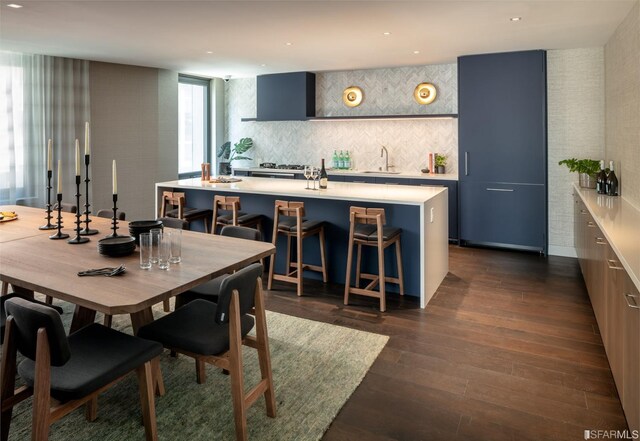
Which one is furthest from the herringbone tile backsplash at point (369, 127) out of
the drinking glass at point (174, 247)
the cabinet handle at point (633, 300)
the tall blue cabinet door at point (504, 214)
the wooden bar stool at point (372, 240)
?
the drinking glass at point (174, 247)

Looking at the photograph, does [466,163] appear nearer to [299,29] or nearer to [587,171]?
[587,171]

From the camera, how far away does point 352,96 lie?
751cm

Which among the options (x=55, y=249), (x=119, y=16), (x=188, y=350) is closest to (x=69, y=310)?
(x=55, y=249)

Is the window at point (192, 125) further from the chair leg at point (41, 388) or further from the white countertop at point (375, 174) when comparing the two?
the chair leg at point (41, 388)

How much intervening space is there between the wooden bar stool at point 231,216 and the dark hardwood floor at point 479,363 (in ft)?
2.61

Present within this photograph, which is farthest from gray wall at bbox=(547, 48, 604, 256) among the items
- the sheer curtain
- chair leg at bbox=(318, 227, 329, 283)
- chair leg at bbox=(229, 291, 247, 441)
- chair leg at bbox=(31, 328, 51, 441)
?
the sheer curtain

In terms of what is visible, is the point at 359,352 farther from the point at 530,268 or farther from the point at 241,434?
the point at 530,268

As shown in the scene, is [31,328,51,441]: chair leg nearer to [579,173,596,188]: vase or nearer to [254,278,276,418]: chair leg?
[254,278,276,418]: chair leg

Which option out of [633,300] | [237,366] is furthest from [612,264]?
[237,366]

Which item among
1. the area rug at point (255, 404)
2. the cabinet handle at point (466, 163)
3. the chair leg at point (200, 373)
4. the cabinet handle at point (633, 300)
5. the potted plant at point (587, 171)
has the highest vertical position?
the cabinet handle at point (466, 163)

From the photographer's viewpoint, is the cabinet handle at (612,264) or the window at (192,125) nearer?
the cabinet handle at (612,264)

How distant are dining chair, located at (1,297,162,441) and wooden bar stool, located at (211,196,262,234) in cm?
251

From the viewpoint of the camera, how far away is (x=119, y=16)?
4121 mm

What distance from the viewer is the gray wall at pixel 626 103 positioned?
366cm
